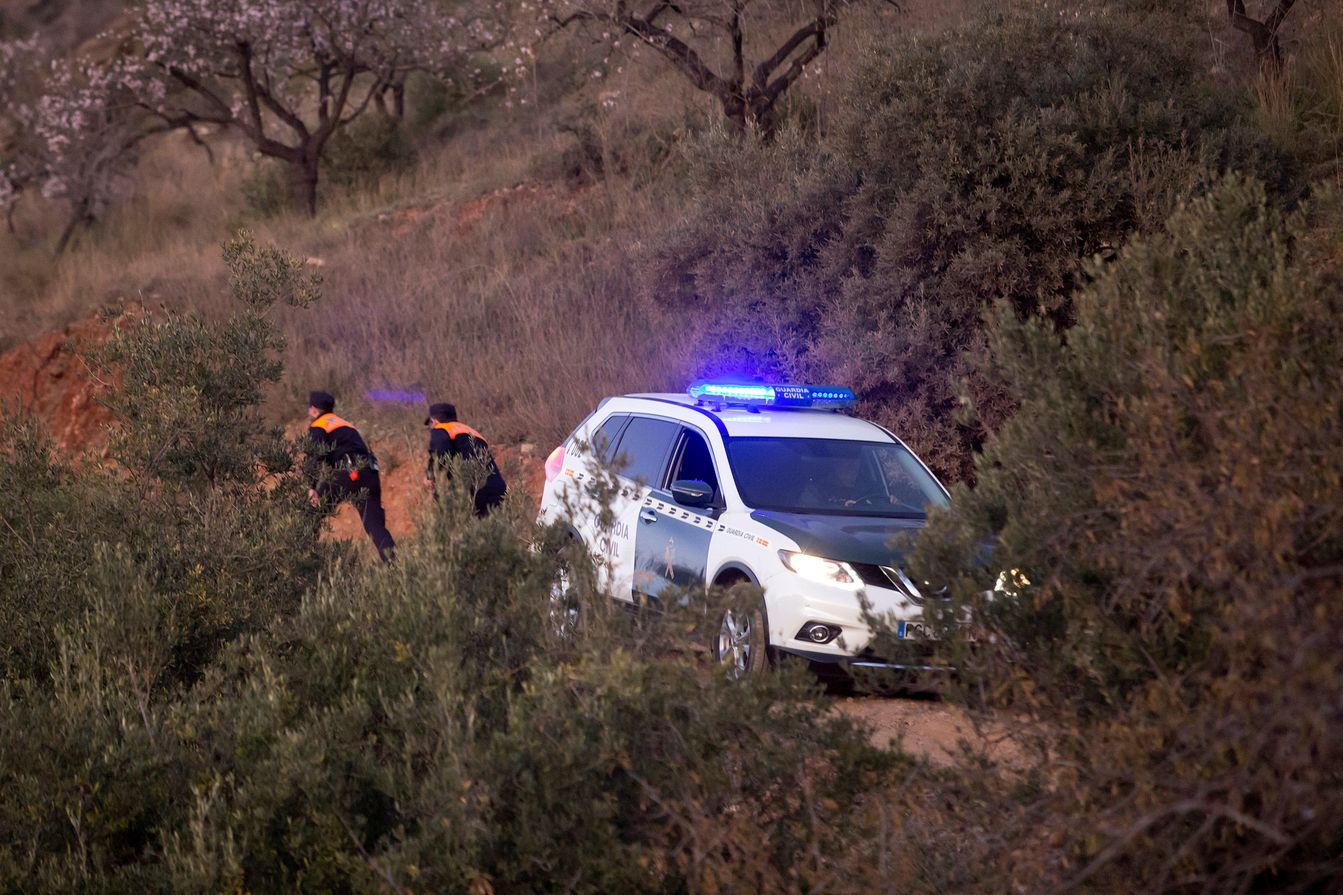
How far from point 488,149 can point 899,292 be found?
20.1m

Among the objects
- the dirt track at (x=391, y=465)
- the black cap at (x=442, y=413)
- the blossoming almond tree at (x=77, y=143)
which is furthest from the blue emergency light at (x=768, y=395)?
the blossoming almond tree at (x=77, y=143)

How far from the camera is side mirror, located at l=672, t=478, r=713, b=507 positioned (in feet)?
28.2

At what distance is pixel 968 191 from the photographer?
11.7 metres

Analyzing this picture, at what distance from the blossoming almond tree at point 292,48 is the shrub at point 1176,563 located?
27907 millimetres

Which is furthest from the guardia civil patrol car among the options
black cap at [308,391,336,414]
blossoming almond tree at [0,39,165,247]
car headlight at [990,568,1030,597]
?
blossoming almond tree at [0,39,165,247]

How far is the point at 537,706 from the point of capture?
4.37 meters

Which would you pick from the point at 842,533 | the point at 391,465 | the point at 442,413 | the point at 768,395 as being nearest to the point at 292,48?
the point at 391,465

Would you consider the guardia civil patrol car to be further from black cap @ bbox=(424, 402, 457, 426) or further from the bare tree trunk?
the bare tree trunk

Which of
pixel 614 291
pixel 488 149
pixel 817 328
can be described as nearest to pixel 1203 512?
pixel 817 328

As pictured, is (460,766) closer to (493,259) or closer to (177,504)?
(177,504)

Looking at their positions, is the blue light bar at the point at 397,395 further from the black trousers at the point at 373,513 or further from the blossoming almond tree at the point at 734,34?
the black trousers at the point at 373,513

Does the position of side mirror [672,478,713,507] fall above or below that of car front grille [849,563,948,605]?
above

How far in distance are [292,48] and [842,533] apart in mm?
26611

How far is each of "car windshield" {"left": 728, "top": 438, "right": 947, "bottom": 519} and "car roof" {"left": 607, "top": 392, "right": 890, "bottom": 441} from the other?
1.8 inches
